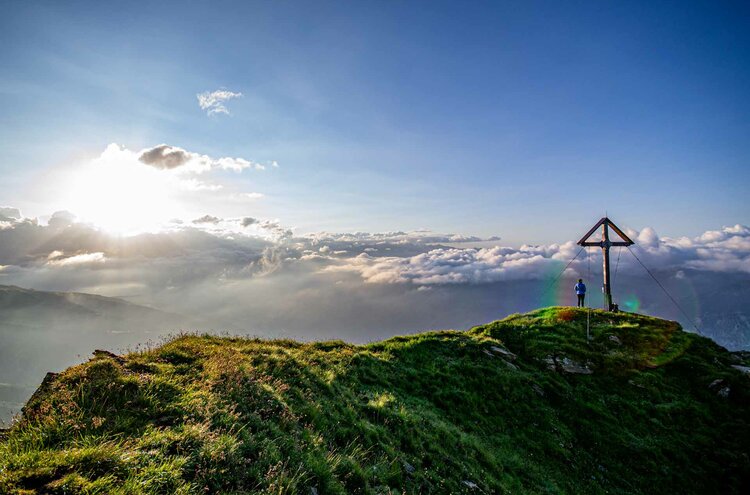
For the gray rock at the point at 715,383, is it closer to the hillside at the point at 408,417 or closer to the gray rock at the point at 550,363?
the hillside at the point at 408,417

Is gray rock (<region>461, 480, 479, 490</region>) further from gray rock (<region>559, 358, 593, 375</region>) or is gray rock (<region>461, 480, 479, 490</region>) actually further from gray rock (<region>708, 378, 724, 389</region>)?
gray rock (<region>708, 378, 724, 389</region>)

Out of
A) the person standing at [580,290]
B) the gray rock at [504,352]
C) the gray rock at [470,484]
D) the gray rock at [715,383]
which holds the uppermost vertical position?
the person standing at [580,290]

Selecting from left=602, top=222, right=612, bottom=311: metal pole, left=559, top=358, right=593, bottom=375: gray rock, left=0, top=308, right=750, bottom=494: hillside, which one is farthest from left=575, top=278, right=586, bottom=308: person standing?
left=559, top=358, right=593, bottom=375: gray rock

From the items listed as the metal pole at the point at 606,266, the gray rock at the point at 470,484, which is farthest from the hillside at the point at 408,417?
the metal pole at the point at 606,266

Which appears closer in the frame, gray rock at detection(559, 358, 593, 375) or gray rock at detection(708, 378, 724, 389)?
gray rock at detection(708, 378, 724, 389)

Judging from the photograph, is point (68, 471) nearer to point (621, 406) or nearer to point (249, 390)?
point (249, 390)

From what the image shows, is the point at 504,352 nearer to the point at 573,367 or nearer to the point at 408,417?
the point at 573,367

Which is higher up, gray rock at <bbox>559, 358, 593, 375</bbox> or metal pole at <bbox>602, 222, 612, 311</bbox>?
metal pole at <bbox>602, 222, 612, 311</bbox>

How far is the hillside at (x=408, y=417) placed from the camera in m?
6.38

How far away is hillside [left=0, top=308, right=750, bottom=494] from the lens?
6379mm

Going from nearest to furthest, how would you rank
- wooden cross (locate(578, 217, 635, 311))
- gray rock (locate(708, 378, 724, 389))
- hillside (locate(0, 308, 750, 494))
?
hillside (locate(0, 308, 750, 494)), gray rock (locate(708, 378, 724, 389)), wooden cross (locate(578, 217, 635, 311))

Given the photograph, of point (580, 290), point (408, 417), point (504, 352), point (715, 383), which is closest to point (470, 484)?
point (408, 417)

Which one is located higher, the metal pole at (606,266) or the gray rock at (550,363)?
the metal pole at (606,266)

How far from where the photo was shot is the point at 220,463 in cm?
646
